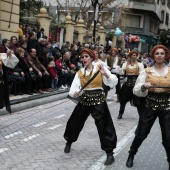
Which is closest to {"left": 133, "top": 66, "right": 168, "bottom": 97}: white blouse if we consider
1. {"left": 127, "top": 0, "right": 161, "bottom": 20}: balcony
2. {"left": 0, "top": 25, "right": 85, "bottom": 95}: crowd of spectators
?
{"left": 0, "top": 25, "right": 85, "bottom": 95}: crowd of spectators

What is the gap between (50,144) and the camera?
7035 millimetres

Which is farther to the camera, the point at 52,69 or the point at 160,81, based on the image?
the point at 52,69

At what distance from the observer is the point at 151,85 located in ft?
17.9

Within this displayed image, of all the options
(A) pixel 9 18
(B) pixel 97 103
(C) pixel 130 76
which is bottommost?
(B) pixel 97 103

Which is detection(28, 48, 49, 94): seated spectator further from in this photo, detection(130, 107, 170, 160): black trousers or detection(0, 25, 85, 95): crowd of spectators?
detection(130, 107, 170, 160): black trousers

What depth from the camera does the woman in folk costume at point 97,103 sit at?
5.98m

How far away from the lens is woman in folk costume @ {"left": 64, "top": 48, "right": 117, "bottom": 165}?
598cm

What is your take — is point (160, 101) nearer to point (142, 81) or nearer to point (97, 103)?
point (142, 81)

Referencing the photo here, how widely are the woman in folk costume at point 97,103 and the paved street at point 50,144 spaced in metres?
0.39

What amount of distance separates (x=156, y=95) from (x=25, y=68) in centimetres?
717

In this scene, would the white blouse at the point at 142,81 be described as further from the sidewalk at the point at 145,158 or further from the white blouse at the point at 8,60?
the white blouse at the point at 8,60

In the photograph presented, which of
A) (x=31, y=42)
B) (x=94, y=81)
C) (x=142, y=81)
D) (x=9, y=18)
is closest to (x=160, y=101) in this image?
(x=142, y=81)

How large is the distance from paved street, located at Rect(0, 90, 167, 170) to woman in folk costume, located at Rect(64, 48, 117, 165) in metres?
0.39

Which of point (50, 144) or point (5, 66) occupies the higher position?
point (5, 66)
